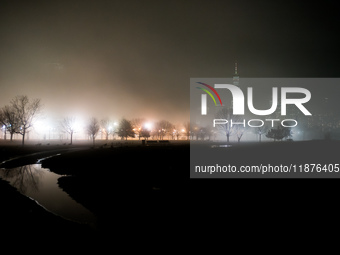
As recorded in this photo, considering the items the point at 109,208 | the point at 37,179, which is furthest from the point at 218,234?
the point at 37,179

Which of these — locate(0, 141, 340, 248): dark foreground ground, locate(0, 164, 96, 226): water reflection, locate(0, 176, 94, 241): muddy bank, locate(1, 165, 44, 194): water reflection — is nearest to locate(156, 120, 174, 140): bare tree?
locate(1, 165, 44, 194): water reflection

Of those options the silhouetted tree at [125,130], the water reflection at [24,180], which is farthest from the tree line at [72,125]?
the water reflection at [24,180]

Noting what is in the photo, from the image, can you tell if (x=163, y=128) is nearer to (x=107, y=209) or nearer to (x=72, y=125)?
(x=72, y=125)

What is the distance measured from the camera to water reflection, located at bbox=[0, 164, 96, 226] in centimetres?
978

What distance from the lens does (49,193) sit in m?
13.7

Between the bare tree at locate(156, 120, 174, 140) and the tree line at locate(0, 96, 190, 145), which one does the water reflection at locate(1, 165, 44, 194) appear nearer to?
the tree line at locate(0, 96, 190, 145)

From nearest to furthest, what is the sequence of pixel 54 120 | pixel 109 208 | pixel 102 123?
pixel 109 208, pixel 102 123, pixel 54 120

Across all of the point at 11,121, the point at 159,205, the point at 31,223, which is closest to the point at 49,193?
the point at 31,223

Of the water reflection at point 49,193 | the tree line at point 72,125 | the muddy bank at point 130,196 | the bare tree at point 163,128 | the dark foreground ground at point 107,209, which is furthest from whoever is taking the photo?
the bare tree at point 163,128

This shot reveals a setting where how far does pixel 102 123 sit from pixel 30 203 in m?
111

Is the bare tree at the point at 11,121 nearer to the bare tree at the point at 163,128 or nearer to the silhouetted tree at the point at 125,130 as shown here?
the silhouetted tree at the point at 125,130

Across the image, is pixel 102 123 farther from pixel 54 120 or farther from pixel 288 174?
pixel 288 174

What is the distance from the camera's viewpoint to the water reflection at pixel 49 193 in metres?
9.78

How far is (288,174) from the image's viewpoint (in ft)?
59.5
